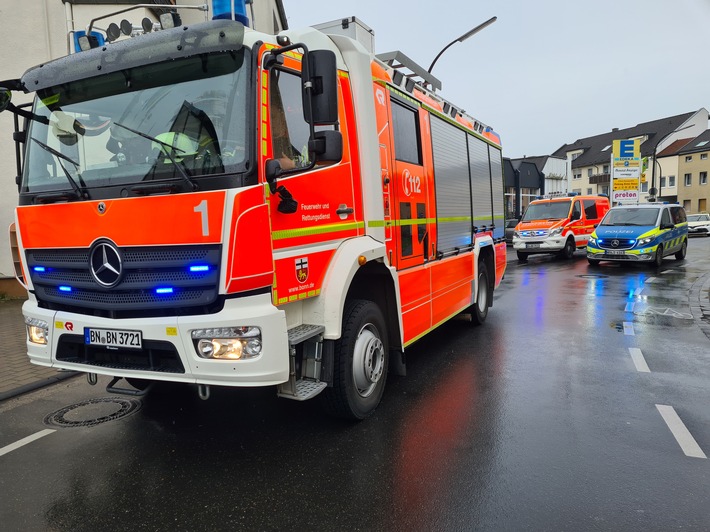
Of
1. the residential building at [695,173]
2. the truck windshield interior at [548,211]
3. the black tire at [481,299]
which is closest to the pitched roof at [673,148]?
the residential building at [695,173]

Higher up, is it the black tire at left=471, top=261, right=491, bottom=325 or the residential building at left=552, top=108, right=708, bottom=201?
the residential building at left=552, top=108, right=708, bottom=201

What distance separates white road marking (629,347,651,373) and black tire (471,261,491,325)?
2.08m

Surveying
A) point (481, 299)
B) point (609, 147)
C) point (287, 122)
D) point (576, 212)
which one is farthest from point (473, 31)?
point (609, 147)

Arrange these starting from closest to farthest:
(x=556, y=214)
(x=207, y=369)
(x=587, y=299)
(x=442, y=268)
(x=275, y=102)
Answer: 1. (x=207, y=369)
2. (x=275, y=102)
3. (x=442, y=268)
4. (x=587, y=299)
5. (x=556, y=214)

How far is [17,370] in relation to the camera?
5906mm

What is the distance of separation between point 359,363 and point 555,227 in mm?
16597

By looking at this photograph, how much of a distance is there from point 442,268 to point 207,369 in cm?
349

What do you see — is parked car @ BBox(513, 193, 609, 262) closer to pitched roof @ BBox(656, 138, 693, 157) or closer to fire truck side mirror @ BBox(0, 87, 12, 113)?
fire truck side mirror @ BBox(0, 87, 12, 113)

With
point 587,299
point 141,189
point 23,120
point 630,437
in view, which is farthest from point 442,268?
point 587,299

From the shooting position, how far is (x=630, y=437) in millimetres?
3980

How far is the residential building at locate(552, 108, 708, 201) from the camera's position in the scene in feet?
212

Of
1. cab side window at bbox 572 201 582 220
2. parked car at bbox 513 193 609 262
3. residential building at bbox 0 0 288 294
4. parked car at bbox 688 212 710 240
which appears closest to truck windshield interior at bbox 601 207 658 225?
parked car at bbox 513 193 609 262

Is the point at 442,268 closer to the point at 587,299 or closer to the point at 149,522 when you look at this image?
the point at 149,522

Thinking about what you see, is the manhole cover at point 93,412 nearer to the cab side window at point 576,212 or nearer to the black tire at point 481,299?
the black tire at point 481,299
